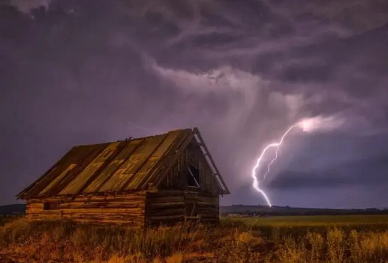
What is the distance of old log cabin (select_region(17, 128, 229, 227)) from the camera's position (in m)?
19.6

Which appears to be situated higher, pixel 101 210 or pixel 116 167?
pixel 116 167

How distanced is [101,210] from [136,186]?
10.4 feet

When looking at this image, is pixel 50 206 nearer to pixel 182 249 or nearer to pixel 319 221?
pixel 182 249

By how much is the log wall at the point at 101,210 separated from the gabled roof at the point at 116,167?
2.00ft

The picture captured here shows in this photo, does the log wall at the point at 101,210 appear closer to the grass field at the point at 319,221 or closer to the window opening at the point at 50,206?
the window opening at the point at 50,206

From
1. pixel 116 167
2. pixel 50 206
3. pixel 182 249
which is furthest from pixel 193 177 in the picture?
pixel 182 249

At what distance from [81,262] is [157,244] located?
9.49 ft

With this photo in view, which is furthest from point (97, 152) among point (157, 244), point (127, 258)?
point (127, 258)

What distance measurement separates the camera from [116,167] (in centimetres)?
2222

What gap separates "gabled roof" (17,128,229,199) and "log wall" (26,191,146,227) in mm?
611

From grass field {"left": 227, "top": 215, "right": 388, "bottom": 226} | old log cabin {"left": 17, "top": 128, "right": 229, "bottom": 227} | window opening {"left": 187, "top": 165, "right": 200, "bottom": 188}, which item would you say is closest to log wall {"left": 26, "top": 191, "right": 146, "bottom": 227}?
old log cabin {"left": 17, "top": 128, "right": 229, "bottom": 227}

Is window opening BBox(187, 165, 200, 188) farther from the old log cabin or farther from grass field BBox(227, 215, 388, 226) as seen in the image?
grass field BBox(227, 215, 388, 226)

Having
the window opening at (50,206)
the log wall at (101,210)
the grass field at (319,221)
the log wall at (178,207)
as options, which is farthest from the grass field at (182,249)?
the grass field at (319,221)

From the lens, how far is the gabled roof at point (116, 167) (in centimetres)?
2000
